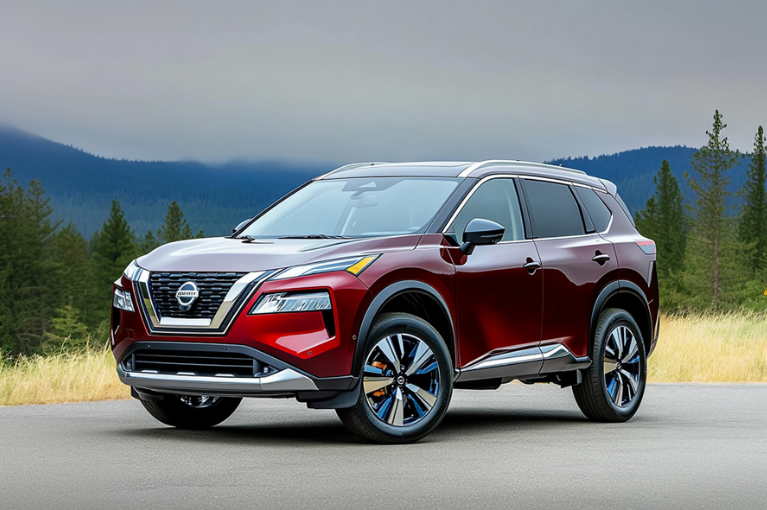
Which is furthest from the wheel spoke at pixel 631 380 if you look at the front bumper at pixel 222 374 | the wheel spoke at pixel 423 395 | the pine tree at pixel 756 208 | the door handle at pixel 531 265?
the pine tree at pixel 756 208

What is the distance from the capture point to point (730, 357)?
18047 millimetres

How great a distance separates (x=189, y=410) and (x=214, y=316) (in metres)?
2.01

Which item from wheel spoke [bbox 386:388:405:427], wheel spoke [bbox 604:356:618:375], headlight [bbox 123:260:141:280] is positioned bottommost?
wheel spoke [bbox 604:356:618:375]

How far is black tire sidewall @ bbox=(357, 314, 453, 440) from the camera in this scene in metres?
8.34

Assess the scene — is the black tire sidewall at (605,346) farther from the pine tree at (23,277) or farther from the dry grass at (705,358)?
the pine tree at (23,277)

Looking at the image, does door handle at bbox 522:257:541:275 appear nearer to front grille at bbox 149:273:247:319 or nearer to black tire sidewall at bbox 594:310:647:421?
black tire sidewall at bbox 594:310:647:421

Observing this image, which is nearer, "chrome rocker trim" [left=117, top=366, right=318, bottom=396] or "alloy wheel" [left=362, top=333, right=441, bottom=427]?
"chrome rocker trim" [left=117, top=366, right=318, bottom=396]

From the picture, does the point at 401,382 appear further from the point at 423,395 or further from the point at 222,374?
the point at 222,374

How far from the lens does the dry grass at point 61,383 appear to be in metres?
12.8

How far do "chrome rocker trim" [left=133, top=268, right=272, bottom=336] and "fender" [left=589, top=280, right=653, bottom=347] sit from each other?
11.9 ft

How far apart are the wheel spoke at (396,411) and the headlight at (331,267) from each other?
942 mm

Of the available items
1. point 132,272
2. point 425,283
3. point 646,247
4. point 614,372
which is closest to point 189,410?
point 132,272

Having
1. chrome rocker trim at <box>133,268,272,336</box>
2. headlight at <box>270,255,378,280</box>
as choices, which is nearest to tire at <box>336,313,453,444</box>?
headlight at <box>270,255,378,280</box>

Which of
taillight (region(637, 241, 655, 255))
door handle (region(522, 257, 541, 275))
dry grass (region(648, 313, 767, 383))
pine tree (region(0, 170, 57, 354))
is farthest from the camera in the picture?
pine tree (region(0, 170, 57, 354))
